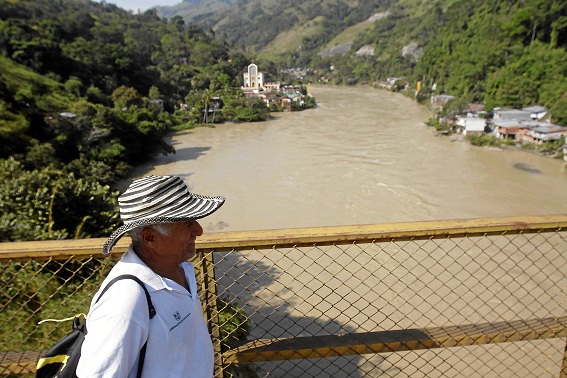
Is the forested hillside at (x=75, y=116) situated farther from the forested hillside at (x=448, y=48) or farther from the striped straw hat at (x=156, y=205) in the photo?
the forested hillside at (x=448, y=48)

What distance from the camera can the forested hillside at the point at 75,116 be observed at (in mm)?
6629

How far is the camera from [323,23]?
10494 centimetres

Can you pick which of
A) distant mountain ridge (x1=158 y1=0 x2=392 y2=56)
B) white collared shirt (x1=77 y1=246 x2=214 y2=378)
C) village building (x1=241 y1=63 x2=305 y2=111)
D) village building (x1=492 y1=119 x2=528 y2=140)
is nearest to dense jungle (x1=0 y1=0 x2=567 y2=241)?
village building (x1=241 y1=63 x2=305 y2=111)

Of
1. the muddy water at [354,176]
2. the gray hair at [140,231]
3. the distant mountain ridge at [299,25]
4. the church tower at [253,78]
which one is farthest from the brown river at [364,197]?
the distant mountain ridge at [299,25]

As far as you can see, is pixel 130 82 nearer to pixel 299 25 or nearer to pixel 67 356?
pixel 67 356

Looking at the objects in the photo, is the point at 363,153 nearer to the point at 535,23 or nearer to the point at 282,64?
the point at 535,23

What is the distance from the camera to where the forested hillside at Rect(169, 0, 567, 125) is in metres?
25.8

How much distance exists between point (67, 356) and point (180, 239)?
377mm

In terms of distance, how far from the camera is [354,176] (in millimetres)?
16016

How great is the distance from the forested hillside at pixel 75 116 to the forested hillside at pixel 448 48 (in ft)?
56.6

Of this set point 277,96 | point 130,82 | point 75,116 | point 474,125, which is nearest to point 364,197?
point 75,116

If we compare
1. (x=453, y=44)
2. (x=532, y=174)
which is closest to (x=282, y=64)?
(x=453, y=44)

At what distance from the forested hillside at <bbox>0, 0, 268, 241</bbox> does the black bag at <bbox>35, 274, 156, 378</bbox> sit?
3.66 m

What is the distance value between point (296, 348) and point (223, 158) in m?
18.2
